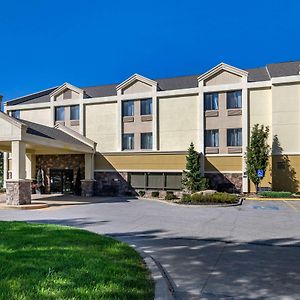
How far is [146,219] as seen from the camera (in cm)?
1396

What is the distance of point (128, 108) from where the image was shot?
2991 centimetres

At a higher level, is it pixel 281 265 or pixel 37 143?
pixel 37 143

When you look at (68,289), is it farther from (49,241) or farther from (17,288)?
(49,241)

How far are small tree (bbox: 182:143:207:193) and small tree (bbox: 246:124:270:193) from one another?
369 cm

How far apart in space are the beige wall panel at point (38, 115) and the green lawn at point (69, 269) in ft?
83.4

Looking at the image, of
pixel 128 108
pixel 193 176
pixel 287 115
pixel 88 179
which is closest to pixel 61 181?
pixel 88 179

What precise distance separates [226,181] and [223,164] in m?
1.41

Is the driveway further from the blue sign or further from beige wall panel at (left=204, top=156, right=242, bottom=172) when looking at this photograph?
beige wall panel at (left=204, top=156, right=242, bottom=172)

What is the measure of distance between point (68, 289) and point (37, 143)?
1745 cm

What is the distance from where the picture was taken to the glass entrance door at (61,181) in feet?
101

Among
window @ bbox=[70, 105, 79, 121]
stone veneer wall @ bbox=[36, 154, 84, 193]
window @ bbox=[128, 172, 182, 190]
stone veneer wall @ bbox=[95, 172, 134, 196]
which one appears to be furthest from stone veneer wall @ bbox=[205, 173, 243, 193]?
window @ bbox=[70, 105, 79, 121]

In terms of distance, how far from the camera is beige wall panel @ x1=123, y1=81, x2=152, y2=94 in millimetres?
29375

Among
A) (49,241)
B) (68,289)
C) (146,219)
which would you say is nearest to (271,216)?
(146,219)

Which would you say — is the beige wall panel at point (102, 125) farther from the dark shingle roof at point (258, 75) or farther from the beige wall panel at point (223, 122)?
the dark shingle roof at point (258, 75)
